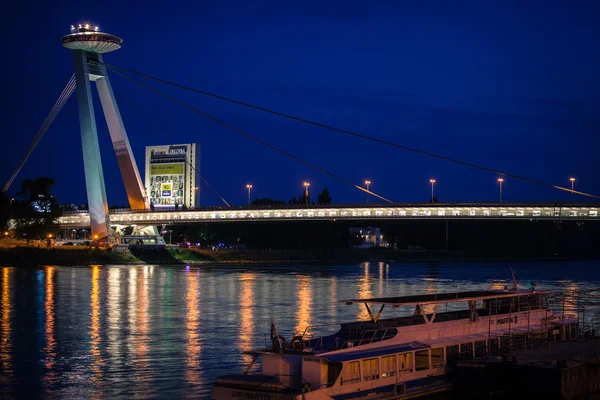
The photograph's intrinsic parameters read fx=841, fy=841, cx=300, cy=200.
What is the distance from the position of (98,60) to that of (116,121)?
5980mm

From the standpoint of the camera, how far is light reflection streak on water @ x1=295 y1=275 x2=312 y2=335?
112 ft

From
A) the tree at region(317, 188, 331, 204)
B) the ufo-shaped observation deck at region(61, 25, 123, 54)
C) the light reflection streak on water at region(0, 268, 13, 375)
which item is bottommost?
the light reflection streak on water at region(0, 268, 13, 375)

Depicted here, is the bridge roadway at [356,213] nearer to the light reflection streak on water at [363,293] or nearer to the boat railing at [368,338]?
the light reflection streak on water at [363,293]

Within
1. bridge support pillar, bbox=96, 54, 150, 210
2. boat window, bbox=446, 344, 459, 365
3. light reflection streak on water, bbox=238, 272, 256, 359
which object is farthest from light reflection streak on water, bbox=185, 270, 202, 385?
bridge support pillar, bbox=96, 54, 150, 210

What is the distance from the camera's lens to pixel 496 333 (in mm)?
22938

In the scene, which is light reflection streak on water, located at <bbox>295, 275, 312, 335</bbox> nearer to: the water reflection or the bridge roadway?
the water reflection

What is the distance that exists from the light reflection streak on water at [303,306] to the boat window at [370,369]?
492 inches

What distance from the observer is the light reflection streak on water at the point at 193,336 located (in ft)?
77.5

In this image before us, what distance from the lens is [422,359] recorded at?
20.5 meters

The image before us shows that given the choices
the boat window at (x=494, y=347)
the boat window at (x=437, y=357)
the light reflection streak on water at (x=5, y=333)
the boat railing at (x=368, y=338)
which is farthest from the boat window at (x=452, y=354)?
the light reflection streak on water at (x=5, y=333)

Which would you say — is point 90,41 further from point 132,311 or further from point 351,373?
point 351,373

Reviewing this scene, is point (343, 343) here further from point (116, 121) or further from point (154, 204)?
point (154, 204)

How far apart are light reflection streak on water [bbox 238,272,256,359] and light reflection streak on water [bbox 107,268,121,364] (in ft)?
13.8

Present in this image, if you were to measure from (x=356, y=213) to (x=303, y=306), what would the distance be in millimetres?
38849
